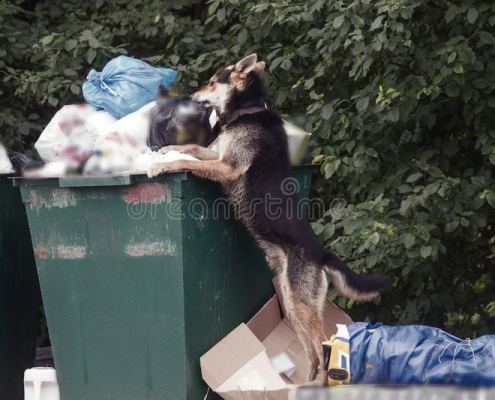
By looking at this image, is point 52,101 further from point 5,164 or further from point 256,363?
point 256,363

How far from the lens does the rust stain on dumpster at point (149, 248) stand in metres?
3.91

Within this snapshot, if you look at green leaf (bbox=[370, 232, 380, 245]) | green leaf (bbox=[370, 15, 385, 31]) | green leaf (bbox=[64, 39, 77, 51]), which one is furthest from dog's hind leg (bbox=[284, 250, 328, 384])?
green leaf (bbox=[64, 39, 77, 51])

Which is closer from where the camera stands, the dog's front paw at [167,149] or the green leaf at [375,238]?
the dog's front paw at [167,149]

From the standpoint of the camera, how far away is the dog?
4.15 metres

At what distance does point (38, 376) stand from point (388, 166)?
2.56 meters

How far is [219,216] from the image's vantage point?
4156mm

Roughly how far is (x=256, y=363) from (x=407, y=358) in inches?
28.9

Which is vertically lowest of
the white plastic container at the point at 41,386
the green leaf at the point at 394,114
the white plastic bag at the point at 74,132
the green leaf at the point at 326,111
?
the white plastic container at the point at 41,386

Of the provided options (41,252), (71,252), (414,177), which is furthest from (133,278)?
(414,177)

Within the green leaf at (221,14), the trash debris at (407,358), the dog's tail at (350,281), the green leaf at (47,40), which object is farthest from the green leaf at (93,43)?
the trash debris at (407,358)

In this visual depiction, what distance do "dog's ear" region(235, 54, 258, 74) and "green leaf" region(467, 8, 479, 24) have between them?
124 centimetres

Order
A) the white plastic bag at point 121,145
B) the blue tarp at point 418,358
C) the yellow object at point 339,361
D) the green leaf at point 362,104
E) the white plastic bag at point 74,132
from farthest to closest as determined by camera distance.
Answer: the green leaf at point 362,104 → the white plastic bag at point 74,132 → the white plastic bag at point 121,145 → the yellow object at point 339,361 → the blue tarp at point 418,358

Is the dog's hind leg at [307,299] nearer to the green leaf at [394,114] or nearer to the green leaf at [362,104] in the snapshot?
the green leaf at [394,114]

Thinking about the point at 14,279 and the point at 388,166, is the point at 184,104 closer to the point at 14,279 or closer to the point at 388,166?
the point at 14,279
